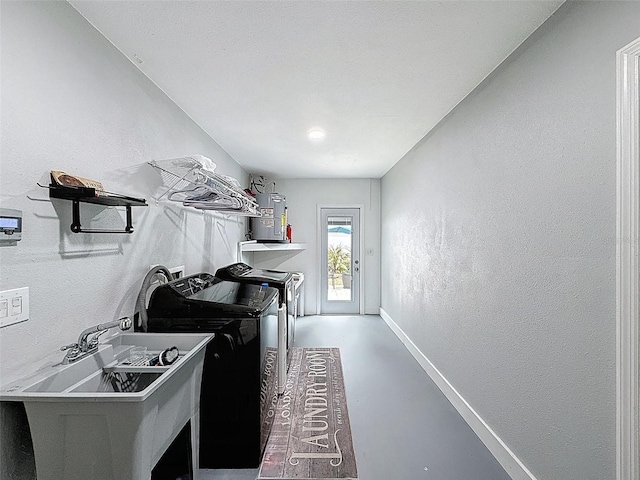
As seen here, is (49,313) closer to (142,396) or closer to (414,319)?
(142,396)

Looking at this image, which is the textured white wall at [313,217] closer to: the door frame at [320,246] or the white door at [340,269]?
the door frame at [320,246]

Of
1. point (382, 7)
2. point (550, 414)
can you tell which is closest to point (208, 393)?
point (550, 414)

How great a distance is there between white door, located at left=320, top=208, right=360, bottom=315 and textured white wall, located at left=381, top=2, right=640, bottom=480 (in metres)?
2.97

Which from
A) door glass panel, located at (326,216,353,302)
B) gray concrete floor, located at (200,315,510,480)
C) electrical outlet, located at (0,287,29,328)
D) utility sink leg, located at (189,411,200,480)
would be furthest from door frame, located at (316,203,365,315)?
electrical outlet, located at (0,287,29,328)

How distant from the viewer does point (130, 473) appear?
1.13m

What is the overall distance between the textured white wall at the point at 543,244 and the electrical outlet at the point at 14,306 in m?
2.22

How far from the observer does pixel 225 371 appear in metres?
1.92

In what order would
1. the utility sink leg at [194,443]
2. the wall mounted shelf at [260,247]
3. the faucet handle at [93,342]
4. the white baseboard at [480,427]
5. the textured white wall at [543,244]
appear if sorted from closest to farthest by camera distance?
the textured white wall at [543,244] → the faucet handle at [93,342] → the utility sink leg at [194,443] → the white baseboard at [480,427] → the wall mounted shelf at [260,247]

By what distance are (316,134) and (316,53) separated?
140cm

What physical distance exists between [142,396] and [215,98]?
2.06 m

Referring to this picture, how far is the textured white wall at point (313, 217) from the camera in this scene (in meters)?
5.56

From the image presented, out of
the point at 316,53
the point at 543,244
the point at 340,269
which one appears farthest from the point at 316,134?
the point at 340,269

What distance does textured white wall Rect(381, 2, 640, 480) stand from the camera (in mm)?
1286

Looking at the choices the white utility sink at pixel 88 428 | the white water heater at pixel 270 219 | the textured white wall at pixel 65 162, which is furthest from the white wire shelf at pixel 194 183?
the white water heater at pixel 270 219
